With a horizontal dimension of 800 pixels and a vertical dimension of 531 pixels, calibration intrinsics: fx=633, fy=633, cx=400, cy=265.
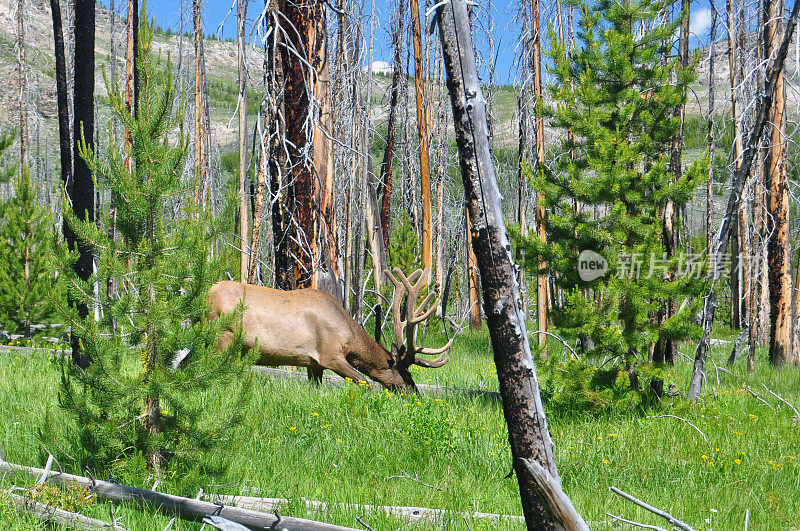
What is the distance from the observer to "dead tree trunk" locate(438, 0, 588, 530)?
2662 mm

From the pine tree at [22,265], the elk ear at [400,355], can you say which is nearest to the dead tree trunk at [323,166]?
the elk ear at [400,355]

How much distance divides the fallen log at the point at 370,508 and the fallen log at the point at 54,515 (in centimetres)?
65

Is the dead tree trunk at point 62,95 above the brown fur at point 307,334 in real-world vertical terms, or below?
above

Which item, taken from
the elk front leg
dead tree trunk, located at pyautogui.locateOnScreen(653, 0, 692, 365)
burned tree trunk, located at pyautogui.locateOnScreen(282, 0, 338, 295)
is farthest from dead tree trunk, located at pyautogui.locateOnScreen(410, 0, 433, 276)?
the elk front leg

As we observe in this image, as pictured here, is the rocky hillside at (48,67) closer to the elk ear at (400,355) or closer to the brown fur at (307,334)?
the brown fur at (307,334)

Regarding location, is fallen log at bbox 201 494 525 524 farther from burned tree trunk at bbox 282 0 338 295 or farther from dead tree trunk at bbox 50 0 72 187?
dead tree trunk at bbox 50 0 72 187

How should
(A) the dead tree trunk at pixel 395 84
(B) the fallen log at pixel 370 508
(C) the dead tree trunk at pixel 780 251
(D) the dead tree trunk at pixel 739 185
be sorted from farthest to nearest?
1. (A) the dead tree trunk at pixel 395 84
2. (C) the dead tree trunk at pixel 780 251
3. (D) the dead tree trunk at pixel 739 185
4. (B) the fallen log at pixel 370 508

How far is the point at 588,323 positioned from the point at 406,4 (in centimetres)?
864

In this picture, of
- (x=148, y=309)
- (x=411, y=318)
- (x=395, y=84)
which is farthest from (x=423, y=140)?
(x=148, y=309)

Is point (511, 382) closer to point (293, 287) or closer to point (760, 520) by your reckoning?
point (760, 520)

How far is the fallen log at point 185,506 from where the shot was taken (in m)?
3.30

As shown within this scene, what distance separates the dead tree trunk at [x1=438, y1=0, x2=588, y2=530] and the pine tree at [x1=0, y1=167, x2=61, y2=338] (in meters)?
10.6

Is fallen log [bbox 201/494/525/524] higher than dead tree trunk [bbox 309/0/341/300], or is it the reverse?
dead tree trunk [bbox 309/0/341/300]

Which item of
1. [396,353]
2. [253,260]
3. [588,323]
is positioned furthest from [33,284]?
[588,323]
